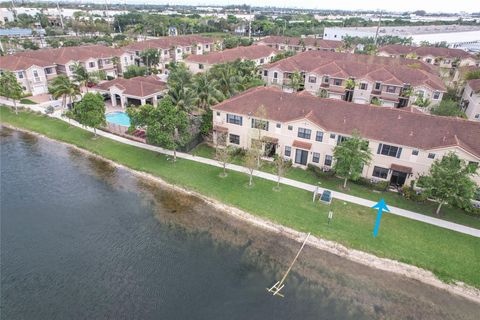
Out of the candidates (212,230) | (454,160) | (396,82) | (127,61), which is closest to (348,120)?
(454,160)

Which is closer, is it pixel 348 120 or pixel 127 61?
pixel 348 120

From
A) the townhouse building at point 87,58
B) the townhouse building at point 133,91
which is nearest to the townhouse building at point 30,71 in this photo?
the townhouse building at point 87,58

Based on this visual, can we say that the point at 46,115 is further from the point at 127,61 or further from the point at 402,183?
the point at 402,183

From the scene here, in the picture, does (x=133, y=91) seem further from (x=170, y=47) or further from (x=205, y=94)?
(x=170, y=47)

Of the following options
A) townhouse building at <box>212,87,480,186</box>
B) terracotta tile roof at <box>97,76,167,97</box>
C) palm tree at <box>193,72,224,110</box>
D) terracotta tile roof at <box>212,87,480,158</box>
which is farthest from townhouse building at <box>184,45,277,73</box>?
townhouse building at <box>212,87,480,186</box>

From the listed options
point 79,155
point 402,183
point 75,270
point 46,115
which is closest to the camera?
point 75,270

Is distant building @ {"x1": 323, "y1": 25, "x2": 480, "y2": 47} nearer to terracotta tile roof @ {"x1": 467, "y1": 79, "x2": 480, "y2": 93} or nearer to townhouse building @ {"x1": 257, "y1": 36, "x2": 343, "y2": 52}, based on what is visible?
townhouse building @ {"x1": 257, "y1": 36, "x2": 343, "y2": 52}
